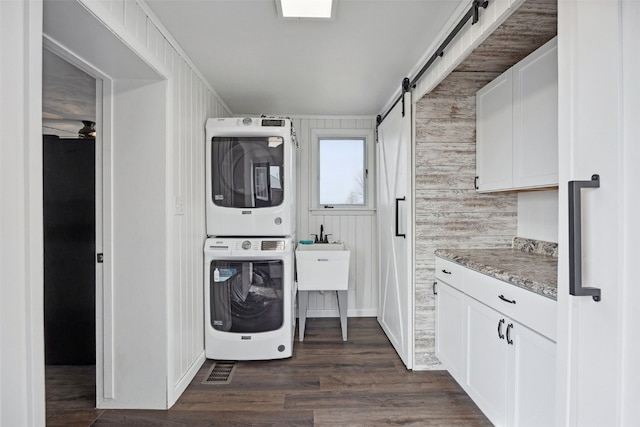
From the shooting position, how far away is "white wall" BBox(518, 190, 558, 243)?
2074mm

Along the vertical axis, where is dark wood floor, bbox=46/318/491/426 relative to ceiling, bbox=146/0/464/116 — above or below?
below

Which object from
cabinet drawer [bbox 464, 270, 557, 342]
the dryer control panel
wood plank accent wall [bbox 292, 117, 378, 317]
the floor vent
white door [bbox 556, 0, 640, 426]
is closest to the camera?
white door [bbox 556, 0, 640, 426]

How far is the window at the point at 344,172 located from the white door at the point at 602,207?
9.13ft

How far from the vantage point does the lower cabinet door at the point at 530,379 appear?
50.7 inches

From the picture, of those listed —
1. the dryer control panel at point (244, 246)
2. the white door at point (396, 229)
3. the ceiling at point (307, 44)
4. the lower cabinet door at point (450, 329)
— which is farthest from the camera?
the dryer control panel at point (244, 246)

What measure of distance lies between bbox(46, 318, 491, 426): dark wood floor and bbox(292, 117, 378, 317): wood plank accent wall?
3.21 ft

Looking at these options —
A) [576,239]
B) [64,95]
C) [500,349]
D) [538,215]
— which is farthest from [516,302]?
[64,95]

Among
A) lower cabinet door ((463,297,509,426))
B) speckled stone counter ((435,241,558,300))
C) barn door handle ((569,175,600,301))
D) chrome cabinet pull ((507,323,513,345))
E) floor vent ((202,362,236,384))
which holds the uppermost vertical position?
barn door handle ((569,175,600,301))

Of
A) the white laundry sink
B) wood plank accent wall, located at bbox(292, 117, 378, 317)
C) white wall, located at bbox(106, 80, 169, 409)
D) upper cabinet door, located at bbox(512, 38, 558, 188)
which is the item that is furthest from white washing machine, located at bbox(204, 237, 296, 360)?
upper cabinet door, located at bbox(512, 38, 558, 188)

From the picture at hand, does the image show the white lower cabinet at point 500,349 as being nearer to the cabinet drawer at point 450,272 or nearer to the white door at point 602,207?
the cabinet drawer at point 450,272

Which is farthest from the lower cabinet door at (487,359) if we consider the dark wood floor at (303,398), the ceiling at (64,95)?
the ceiling at (64,95)

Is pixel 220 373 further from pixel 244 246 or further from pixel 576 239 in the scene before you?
pixel 576 239

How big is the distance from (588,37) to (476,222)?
5.36ft

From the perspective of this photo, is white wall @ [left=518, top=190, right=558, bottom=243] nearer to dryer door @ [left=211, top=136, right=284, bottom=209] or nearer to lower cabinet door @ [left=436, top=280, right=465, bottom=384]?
lower cabinet door @ [left=436, top=280, right=465, bottom=384]
